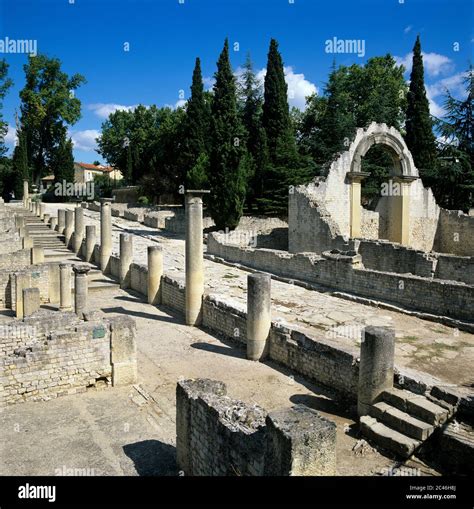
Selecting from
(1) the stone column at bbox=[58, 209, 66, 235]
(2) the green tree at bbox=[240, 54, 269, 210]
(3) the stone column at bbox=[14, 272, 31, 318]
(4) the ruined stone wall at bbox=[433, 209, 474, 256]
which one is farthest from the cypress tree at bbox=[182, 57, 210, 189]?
(3) the stone column at bbox=[14, 272, 31, 318]

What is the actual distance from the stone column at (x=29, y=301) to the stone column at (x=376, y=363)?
862 cm

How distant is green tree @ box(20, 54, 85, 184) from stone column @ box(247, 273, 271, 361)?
164 ft

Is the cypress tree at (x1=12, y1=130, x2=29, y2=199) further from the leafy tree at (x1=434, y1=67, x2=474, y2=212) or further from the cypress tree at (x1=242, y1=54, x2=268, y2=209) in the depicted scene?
the leafy tree at (x1=434, y1=67, x2=474, y2=212)

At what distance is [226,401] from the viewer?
552 cm

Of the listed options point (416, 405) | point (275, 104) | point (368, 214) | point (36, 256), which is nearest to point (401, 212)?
point (368, 214)

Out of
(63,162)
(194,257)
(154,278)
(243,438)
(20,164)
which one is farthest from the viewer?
(63,162)

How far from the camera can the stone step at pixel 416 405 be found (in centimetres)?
640

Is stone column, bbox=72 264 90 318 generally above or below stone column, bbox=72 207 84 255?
below

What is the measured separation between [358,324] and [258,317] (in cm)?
327

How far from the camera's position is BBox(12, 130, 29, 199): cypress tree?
50094 millimetres

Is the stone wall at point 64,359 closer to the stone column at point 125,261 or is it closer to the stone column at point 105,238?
the stone column at point 125,261

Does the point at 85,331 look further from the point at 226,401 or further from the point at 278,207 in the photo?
the point at 278,207

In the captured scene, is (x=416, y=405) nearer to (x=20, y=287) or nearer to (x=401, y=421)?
(x=401, y=421)

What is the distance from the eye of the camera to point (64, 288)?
1324 centimetres
